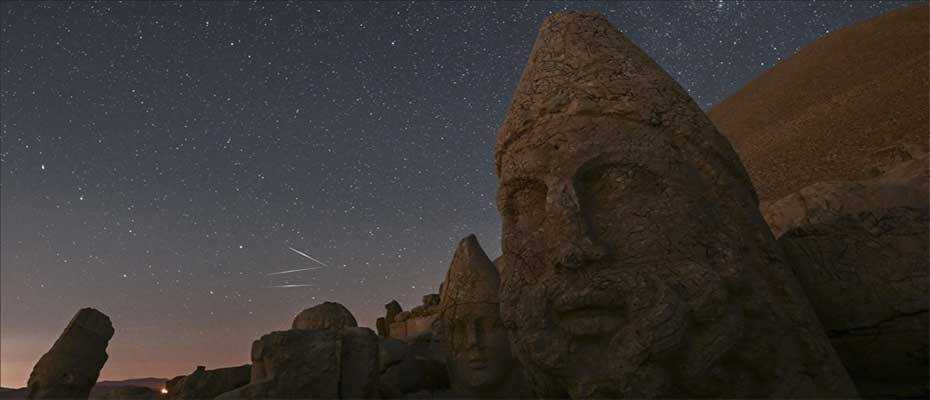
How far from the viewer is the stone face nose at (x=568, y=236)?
3.67 meters

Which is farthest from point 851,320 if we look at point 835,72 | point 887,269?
point 835,72

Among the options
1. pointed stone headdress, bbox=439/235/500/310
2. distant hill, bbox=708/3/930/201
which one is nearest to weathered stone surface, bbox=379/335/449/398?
pointed stone headdress, bbox=439/235/500/310

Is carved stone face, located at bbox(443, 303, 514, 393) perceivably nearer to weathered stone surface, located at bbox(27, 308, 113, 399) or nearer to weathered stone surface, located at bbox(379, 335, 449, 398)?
weathered stone surface, located at bbox(379, 335, 449, 398)

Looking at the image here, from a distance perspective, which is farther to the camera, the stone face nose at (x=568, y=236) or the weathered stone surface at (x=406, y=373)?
the weathered stone surface at (x=406, y=373)

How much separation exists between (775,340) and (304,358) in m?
3.73

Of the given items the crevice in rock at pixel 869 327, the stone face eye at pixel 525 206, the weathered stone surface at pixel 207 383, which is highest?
the stone face eye at pixel 525 206

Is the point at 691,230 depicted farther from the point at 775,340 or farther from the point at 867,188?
the point at 867,188

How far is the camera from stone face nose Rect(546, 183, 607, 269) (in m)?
3.67

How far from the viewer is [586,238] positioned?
12.2 ft

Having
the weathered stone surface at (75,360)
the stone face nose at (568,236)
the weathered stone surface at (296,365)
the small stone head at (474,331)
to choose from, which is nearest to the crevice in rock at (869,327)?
the stone face nose at (568,236)

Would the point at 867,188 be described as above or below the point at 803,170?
below

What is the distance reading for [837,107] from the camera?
40.3m

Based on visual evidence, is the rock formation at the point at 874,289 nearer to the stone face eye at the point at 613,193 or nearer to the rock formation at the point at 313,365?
the stone face eye at the point at 613,193

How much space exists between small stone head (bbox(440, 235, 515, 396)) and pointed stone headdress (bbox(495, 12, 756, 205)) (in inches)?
61.8
